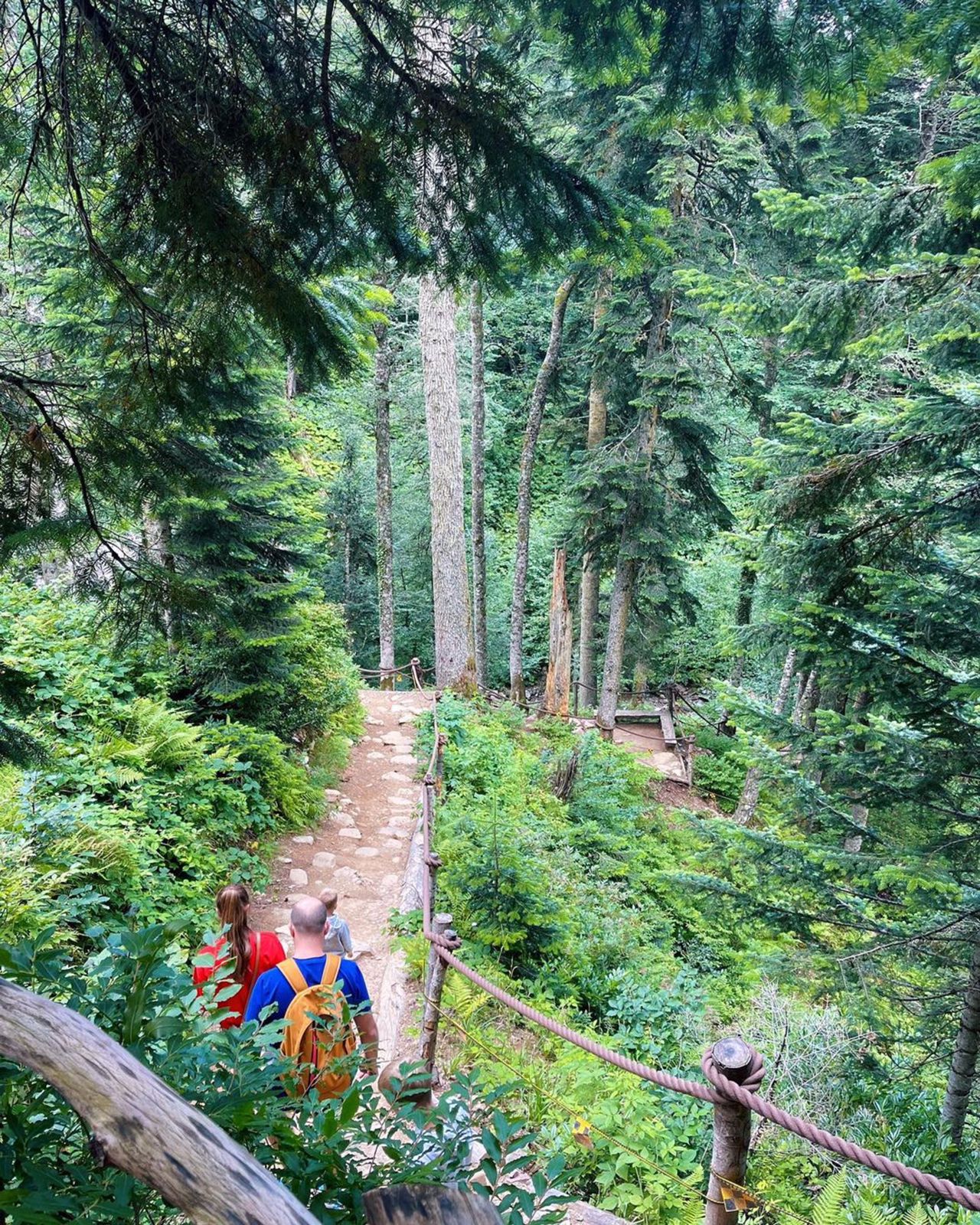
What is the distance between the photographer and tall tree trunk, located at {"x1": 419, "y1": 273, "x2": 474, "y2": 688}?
47.9 ft

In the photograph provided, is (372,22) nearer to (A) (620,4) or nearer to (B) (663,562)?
(A) (620,4)

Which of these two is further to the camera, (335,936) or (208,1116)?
(335,936)

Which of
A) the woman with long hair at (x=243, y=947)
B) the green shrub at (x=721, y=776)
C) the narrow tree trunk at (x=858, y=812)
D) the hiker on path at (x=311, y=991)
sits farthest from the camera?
the green shrub at (x=721, y=776)

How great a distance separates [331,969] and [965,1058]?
4027 mm

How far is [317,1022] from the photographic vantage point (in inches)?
115

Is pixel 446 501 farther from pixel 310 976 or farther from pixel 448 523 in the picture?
pixel 310 976

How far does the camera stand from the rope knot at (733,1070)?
2211 millimetres

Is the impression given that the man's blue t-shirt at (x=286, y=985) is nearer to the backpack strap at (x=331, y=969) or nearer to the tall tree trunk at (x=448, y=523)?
the backpack strap at (x=331, y=969)

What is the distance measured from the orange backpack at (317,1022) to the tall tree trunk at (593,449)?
37.9 feet

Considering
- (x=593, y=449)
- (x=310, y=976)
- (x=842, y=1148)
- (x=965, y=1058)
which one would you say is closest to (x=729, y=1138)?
(x=842, y=1148)

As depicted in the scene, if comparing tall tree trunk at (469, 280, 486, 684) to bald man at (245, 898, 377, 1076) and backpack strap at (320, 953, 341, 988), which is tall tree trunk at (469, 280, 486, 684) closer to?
bald man at (245, 898, 377, 1076)

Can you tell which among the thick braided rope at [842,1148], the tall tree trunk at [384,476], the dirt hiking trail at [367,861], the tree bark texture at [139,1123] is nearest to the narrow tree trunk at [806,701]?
the dirt hiking trail at [367,861]

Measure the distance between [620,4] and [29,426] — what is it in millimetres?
3035

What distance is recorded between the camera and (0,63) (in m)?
3.23
